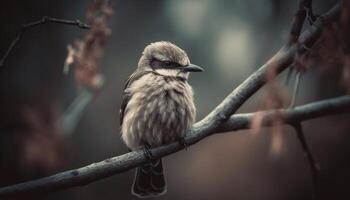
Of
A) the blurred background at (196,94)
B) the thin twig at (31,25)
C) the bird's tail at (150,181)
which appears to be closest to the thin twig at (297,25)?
the thin twig at (31,25)

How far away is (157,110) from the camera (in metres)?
4.79

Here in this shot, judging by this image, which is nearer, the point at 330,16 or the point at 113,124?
the point at 330,16

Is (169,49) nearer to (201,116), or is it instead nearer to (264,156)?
(201,116)

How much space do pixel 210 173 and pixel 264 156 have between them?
0.72m

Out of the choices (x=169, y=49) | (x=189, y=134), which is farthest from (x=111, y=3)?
(x=169, y=49)

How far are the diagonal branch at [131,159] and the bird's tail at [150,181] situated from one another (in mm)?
1035

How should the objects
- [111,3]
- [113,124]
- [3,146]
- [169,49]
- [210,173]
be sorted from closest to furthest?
[111,3] < [169,49] < [3,146] < [210,173] < [113,124]

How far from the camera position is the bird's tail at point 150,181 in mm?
5375

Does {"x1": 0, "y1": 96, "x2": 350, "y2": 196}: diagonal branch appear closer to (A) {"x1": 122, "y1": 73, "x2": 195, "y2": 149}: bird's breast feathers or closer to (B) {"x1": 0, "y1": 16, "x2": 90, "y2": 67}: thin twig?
(A) {"x1": 122, "y1": 73, "x2": 195, "y2": 149}: bird's breast feathers

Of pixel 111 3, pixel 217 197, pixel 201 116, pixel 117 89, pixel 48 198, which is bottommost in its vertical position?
pixel 217 197

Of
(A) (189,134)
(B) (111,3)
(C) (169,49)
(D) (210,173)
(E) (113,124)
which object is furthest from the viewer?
(E) (113,124)

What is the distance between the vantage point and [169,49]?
5.12m

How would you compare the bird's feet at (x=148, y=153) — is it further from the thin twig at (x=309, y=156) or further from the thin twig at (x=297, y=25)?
the thin twig at (x=297, y=25)

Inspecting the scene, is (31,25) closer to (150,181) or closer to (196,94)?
(150,181)
